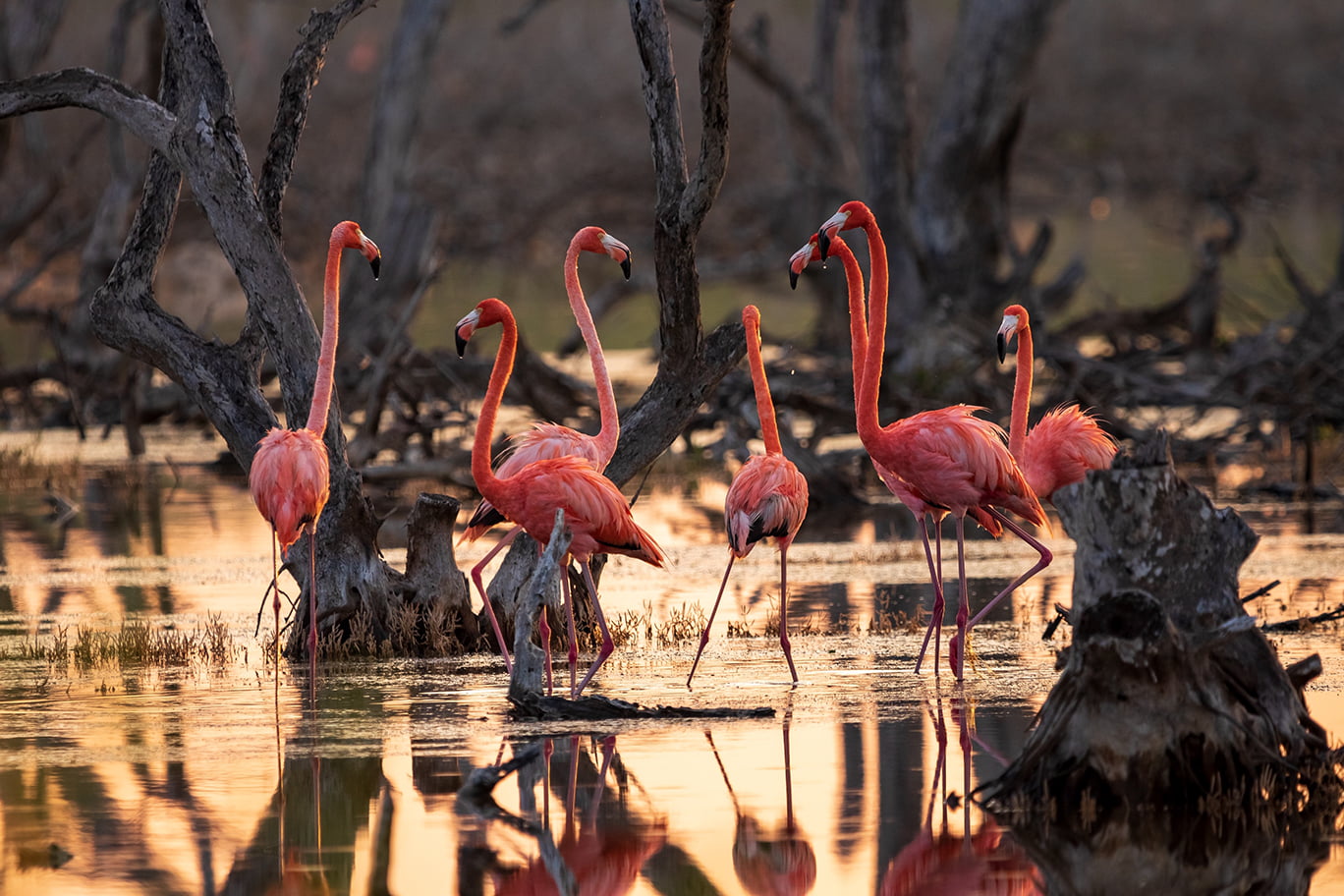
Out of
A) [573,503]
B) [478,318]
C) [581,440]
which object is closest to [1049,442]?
[581,440]

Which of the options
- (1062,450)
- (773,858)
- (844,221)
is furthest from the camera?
(1062,450)

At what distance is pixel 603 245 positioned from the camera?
8586mm

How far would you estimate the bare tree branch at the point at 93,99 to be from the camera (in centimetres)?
904

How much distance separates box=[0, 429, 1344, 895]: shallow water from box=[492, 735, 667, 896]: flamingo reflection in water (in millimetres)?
11

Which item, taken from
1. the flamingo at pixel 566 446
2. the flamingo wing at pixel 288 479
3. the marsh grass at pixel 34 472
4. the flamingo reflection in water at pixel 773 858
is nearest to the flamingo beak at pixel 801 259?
the flamingo at pixel 566 446

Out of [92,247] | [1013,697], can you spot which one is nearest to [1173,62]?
[92,247]

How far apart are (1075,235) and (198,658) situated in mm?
33208

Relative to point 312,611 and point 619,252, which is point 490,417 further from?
point 312,611

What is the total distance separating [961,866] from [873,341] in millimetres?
3285

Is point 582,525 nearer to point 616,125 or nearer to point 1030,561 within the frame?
point 1030,561

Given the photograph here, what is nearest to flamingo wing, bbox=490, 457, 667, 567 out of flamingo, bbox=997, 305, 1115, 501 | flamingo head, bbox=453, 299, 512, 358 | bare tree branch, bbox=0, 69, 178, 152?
flamingo head, bbox=453, 299, 512, 358

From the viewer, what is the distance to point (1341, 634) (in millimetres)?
8461

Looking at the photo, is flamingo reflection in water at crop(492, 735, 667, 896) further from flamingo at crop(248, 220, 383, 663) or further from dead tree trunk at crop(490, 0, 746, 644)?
dead tree trunk at crop(490, 0, 746, 644)

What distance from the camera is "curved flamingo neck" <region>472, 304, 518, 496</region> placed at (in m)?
7.64
